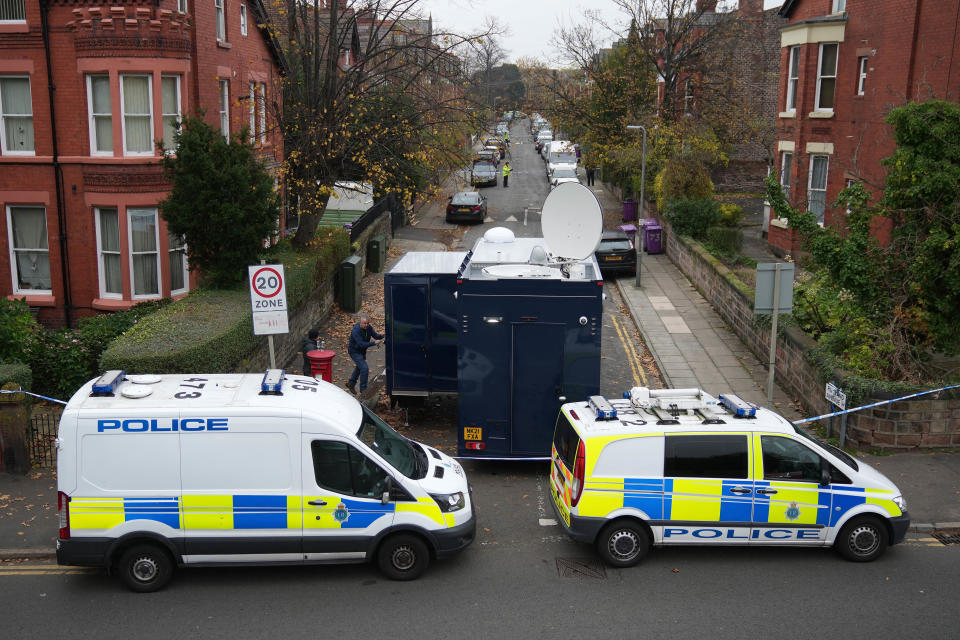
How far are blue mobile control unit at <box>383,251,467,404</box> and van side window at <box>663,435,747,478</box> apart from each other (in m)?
5.66

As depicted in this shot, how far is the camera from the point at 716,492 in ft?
32.5

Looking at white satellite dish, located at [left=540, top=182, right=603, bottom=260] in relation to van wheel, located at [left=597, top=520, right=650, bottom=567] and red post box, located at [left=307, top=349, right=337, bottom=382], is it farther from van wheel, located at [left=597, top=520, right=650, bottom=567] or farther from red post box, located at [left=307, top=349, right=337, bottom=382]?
van wheel, located at [left=597, top=520, right=650, bottom=567]

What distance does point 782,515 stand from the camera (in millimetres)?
9977

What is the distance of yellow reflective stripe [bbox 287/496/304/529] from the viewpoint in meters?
9.39

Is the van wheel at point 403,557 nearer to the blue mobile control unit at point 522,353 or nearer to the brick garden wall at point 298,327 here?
the blue mobile control unit at point 522,353

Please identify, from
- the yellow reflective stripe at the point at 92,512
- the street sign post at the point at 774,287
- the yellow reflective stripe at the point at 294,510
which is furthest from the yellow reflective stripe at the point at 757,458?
the yellow reflective stripe at the point at 92,512

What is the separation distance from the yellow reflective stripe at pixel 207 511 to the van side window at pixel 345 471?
3.34ft

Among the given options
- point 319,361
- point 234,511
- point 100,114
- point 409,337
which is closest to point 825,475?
point 234,511

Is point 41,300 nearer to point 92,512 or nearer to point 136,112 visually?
point 136,112

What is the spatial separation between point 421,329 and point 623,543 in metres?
6.02

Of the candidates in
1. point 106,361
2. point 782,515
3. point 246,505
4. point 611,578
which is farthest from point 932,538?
point 106,361

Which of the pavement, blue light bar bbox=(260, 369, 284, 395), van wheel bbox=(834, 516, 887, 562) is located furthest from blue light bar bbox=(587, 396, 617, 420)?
the pavement

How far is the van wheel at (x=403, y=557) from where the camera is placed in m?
9.63

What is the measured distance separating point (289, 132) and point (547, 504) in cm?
1669
